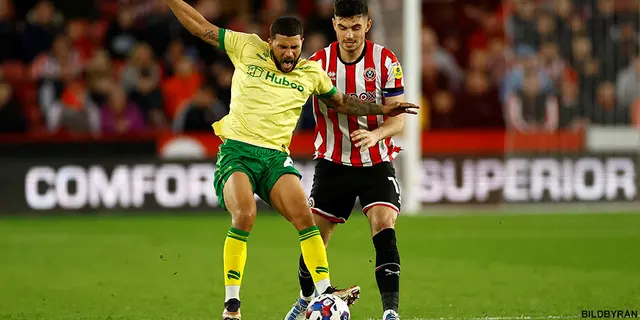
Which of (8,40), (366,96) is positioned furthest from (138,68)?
(366,96)

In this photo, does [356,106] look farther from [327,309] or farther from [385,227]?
[327,309]

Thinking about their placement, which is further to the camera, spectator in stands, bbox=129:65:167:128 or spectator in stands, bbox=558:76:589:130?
spectator in stands, bbox=558:76:589:130

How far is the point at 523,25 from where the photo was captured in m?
18.0

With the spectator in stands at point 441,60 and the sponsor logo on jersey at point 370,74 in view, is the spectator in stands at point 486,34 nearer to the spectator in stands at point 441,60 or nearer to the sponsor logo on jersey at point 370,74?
the spectator in stands at point 441,60

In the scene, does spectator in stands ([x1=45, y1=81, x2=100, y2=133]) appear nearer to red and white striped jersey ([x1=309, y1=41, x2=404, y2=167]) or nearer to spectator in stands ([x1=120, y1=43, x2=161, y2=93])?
spectator in stands ([x1=120, y1=43, x2=161, y2=93])

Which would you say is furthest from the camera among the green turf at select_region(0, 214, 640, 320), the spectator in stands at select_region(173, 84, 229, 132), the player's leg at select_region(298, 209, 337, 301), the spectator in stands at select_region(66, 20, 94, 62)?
the spectator in stands at select_region(66, 20, 94, 62)

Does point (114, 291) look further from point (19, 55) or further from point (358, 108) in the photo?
point (19, 55)

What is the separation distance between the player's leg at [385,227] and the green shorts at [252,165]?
1.78 feet

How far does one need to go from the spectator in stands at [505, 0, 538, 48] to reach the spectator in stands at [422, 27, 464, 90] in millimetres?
1015

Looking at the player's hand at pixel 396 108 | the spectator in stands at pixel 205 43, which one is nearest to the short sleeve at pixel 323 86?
the player's hand at pixel 396 108

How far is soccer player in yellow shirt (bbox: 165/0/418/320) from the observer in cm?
684

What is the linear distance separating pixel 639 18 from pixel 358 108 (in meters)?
11.2

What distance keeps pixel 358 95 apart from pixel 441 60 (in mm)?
11082

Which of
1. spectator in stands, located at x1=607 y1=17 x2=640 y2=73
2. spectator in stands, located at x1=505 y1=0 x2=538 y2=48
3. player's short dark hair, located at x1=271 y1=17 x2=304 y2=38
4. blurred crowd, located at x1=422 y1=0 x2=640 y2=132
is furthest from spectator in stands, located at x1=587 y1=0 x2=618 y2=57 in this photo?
player's short dark hair, located at x1=271 y1=17 x2=304 y2=38
